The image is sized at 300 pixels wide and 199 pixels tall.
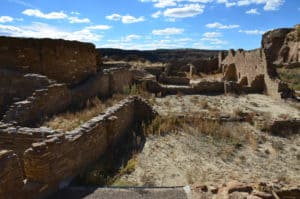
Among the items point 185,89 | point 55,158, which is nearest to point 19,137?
point 55,158

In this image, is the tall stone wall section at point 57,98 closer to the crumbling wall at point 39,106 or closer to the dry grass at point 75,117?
the crumbling wall at point 39,106

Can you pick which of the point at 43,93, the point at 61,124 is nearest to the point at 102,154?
the point at 61,124

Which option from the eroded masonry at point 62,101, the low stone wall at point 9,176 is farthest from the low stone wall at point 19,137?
the low stone wall at point 9,176

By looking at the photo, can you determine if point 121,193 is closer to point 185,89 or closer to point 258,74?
point 185,89

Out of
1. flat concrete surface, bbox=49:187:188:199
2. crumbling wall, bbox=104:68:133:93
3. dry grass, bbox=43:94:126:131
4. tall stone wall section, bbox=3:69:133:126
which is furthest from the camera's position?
crumbling wall, bbox=104:68:133:93

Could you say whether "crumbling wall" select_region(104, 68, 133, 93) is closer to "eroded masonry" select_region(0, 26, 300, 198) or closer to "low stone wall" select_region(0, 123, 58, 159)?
"eroded masonry" select_region(0, 26, 300, 198)

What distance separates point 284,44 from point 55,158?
126ft

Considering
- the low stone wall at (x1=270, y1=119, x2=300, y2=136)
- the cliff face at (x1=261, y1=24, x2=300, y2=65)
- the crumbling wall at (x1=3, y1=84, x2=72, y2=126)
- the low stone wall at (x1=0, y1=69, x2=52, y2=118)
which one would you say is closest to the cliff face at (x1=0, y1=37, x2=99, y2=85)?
the low stone wall at (x1=0, y1=69, x2=52, y2=118)

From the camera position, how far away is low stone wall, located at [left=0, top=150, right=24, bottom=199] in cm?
469

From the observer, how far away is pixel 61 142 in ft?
19.9

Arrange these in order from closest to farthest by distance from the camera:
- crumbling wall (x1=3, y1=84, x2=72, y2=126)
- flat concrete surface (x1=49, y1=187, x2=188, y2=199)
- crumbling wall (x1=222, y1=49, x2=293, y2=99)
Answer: flat concrete surface (x1=49, y1=187, x2=188, y2=199), crumbling wall (x1=3, y1=84, x2=72, y2=126), crumbling wall (x1=222, y1=49, x2=293, y2=99)

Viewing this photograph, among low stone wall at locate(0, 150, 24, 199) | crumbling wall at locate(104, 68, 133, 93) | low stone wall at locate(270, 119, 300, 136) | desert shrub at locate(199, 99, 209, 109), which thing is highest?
crumbling wall at locate(104, 68, 133, 93)

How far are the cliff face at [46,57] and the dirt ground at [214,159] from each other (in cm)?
371

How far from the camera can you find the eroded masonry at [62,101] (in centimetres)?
558
